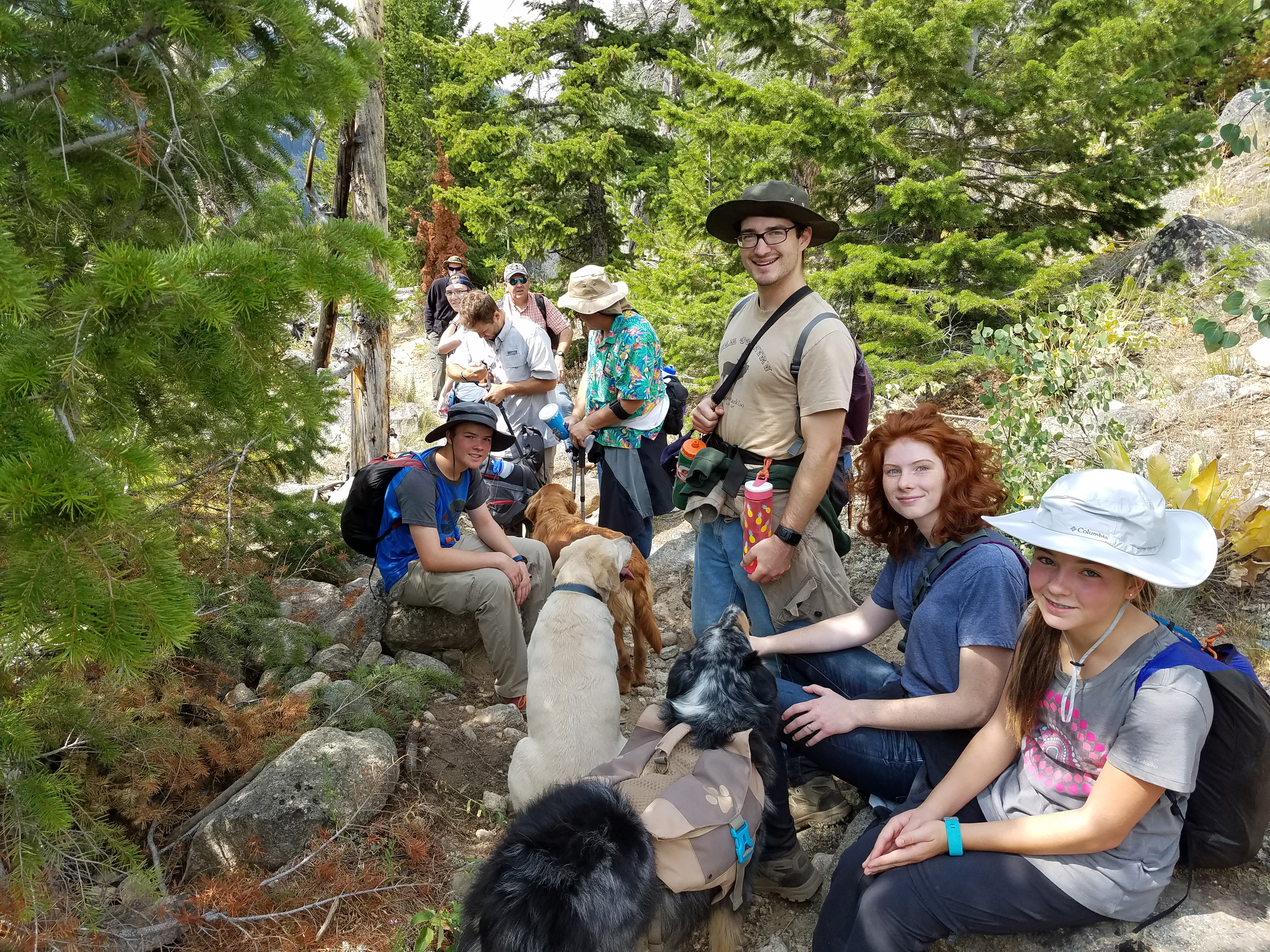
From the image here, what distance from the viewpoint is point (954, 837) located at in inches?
83.0

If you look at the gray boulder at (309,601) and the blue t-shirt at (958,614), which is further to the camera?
the gray boulder at (309,601)

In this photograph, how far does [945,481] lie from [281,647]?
3.66 metres

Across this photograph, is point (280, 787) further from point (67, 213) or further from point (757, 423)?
point (757, 423)

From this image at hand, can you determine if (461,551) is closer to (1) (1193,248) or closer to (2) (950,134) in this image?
(2) (950,134)

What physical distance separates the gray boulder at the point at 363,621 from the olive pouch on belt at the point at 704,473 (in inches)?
99.9

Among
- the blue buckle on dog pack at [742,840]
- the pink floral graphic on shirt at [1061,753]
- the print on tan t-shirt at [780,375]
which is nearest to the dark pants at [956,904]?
the pink floral graphic on shirt at [1061,753]

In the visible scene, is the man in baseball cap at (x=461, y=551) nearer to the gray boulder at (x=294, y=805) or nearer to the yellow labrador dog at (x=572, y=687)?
the yellow labrador dog at (x=572, y=687)

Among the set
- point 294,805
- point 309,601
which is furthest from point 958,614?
point 309,601

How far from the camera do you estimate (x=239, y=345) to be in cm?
198

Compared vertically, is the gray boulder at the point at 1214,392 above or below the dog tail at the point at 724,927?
above

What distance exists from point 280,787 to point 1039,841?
2.81 meters

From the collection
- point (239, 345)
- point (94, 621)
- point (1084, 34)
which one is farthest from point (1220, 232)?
point (94, 621)

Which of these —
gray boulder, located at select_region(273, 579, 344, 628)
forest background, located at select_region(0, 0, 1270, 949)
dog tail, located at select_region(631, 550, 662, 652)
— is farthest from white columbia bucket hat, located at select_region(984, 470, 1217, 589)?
Result: gray boulder, located at select_region(273, 579, 344, 628)

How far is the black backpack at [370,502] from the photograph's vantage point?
14.8ft
